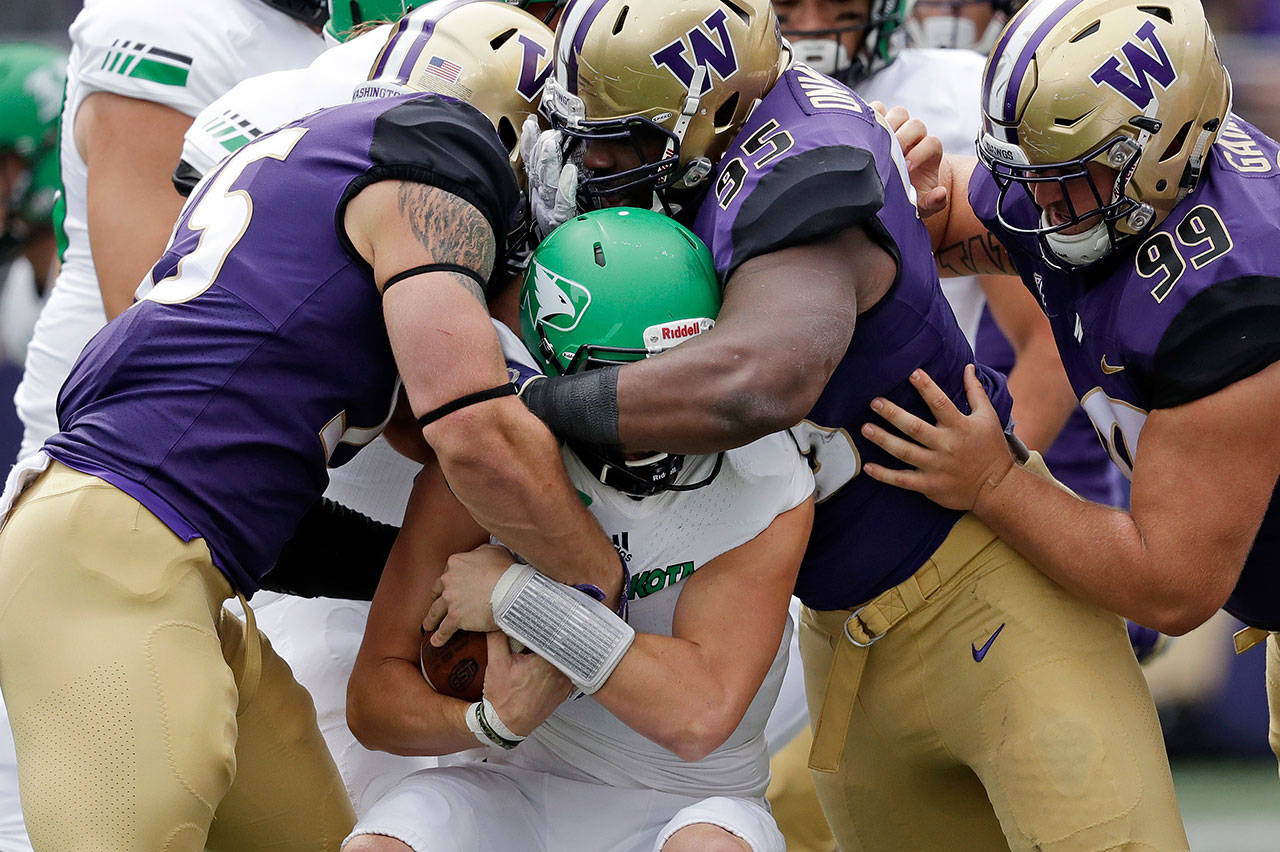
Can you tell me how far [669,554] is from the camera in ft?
8.45

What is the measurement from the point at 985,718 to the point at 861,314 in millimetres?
782

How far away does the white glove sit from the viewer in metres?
2.69

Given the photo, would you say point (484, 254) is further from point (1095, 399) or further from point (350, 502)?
point (1095, 399)

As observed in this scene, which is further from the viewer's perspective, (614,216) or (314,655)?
(314,655)

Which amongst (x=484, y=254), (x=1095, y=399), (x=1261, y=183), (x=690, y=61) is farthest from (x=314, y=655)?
(x=1261, y=183)

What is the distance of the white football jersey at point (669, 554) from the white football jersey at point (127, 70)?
5.52 ft

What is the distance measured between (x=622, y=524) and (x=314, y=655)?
3.29ft

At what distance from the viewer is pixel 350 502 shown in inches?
127

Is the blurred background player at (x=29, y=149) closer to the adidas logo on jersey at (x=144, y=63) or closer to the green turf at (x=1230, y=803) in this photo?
the adidas logo on jersey at (x=144, y=63)

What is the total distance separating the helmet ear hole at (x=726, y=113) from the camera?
9.04 ft

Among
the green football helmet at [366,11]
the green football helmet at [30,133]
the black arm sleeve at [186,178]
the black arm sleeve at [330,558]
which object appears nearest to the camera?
the black arm sleeve at [330,558]

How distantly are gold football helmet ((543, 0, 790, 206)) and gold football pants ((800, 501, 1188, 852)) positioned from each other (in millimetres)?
896

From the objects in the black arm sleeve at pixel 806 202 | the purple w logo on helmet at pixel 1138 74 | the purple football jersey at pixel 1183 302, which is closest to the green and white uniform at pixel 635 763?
the black arm sleeve at pixel 806 202

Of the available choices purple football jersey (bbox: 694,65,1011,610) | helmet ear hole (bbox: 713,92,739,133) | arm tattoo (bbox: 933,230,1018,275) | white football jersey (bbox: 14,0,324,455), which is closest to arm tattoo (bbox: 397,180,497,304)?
purple football jersey (bbox: 694,65,1011,610)
